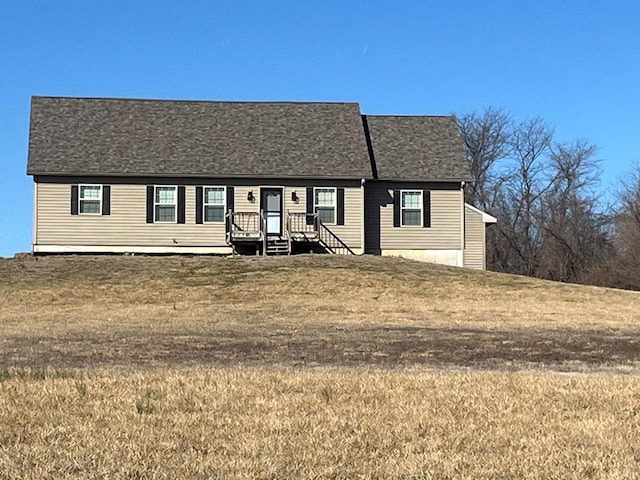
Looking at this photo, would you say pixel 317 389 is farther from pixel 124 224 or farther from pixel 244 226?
pixel 124 224

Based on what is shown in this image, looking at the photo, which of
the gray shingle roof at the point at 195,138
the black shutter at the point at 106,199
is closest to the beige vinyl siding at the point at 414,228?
the gray shingle roof at the point at 195,138

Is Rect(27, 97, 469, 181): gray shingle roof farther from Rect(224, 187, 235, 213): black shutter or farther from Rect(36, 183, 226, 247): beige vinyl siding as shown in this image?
Rect(36, 183, 226, 247): beige vinyl siding

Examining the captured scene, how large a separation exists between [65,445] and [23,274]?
72.9ft

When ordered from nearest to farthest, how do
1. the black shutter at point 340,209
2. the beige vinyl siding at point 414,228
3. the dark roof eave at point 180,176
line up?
the dark roof eave at point 180,176 → the black shutter at point 340,209 → the beige vinyl siding at point 414,228

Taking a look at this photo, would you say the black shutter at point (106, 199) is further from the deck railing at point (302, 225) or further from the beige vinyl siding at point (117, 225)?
the deck railing at point (302, 225)

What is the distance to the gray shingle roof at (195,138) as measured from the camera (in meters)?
33.1

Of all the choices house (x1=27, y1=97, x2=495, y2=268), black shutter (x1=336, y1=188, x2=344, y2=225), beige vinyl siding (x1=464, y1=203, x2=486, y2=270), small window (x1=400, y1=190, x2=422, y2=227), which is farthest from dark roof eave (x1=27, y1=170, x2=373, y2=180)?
beige vinyl siding (x1=464, y1=203, x2=486, y2=270)

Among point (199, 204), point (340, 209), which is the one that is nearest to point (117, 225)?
point (199, 204)

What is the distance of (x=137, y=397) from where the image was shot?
27.3ft

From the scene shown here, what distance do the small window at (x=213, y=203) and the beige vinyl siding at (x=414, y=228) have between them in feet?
17.7

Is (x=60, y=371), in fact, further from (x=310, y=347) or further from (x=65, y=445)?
(x=310, y=347)

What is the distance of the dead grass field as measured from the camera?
5.95m

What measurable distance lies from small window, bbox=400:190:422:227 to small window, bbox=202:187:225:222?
671 centimetres

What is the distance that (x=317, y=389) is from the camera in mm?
8844
